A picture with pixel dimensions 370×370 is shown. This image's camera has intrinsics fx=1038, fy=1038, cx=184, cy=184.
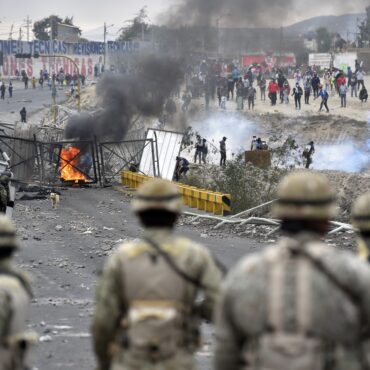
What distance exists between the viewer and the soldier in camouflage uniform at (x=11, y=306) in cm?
427

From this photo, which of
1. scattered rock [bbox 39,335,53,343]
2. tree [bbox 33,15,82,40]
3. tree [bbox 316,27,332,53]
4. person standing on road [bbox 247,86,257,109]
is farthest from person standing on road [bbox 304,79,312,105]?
tree [bbox 33,15,82,40]

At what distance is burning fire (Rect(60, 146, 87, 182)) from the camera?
2964 cm

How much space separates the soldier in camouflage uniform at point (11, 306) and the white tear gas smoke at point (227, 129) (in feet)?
111

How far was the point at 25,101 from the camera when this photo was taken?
6319cm

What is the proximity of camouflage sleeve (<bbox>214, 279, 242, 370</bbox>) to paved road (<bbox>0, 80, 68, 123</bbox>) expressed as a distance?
50206mm

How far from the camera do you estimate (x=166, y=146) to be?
2948cm

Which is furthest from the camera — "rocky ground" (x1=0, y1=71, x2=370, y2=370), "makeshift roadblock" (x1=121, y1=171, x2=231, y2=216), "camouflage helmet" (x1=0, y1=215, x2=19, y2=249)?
"makeshift roadblock" (x1=121, y1=171, x2=231, y2=216)

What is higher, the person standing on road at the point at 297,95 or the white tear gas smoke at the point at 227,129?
the person standing on road at the point at 297,95

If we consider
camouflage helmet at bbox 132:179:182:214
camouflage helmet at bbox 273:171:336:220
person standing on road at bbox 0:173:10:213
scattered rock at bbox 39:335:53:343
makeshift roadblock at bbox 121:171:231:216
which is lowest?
makeshift roadblock at bbox 121:171:231:216

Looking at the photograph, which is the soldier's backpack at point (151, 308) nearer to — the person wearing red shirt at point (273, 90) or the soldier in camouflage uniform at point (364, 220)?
the soldier in camouflage uniform at point (364, 220)

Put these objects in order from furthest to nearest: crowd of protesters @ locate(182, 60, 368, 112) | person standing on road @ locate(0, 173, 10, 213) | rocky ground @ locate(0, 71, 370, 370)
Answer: crowd of protesters @ locate(182, 60, 368, 112), person standing on road @ locate(0, 173, 10, 213), rocky ground @ locate(0, 71, 370, 370)

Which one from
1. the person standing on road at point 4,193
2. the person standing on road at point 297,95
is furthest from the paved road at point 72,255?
the person standing on road at point 297,95

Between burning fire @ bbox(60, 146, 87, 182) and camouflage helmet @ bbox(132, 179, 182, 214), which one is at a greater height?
camouflage helmet @ bbox(132, 179, 182, 214)

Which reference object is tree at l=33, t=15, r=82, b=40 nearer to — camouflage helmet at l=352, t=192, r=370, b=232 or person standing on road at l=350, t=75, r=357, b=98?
person standing on road at l=350, t=75, r=357, b=98
